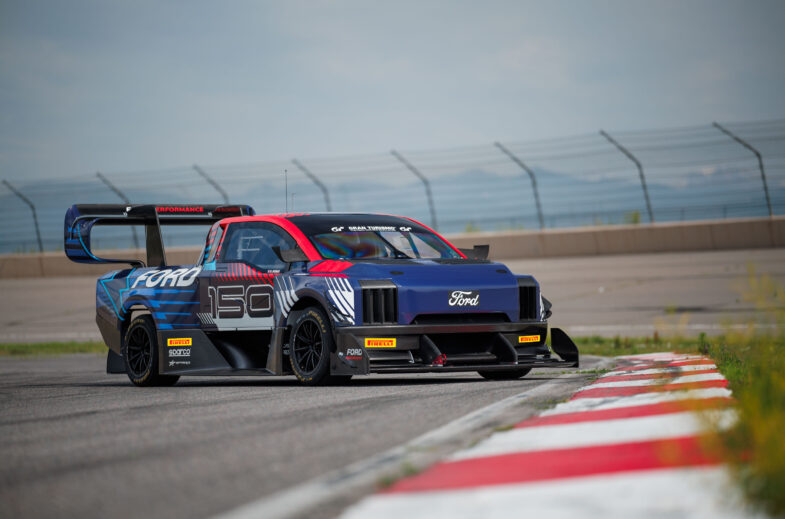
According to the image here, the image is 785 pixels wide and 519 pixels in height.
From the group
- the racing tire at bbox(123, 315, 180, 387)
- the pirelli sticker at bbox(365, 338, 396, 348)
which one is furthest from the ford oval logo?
the racing tire at bbox(123, 315, 180, 387)

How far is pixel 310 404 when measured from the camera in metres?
7.13

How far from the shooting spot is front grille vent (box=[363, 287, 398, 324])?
8.52 metres

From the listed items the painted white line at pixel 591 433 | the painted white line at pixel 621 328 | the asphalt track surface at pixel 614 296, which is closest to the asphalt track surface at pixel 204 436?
the painted white line at pixel 591 433

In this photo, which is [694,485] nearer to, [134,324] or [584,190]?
[134,324]

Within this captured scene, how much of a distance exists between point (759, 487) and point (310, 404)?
4087 mm

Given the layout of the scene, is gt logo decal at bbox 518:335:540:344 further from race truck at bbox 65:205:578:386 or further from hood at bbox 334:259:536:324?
hood at bbox 334:259:536:324

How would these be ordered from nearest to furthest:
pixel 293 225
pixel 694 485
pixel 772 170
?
pixel 694 485 < pixel 293 225 < pixel 772 170

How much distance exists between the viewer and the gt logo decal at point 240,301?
30.9 feet

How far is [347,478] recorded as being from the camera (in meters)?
4.27

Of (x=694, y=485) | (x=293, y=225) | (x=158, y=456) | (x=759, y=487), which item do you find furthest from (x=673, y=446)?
(x=293, y=225)

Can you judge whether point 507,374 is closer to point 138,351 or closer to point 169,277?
point 169,277

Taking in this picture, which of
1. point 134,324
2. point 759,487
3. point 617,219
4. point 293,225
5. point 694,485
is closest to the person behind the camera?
point 759,487

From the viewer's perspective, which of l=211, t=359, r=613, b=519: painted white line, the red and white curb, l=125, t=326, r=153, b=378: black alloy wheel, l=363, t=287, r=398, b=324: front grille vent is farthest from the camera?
l=125, t=326, r=153, b=378: black alloy wheel

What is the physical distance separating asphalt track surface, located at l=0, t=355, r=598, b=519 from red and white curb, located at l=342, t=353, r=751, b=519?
11.1 inches
